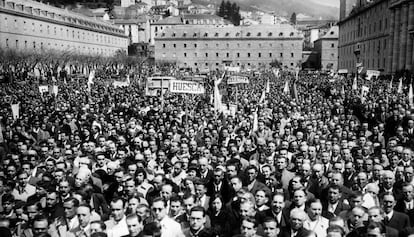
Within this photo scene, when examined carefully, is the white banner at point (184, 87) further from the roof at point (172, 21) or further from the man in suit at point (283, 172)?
the roof at point (172, 21)

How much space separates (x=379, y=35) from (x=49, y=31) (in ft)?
160

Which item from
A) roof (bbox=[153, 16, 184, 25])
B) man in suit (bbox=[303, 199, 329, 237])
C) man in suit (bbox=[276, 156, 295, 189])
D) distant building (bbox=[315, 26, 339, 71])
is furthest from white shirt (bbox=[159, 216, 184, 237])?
roof (bbox=[153, 16, 184, 25])

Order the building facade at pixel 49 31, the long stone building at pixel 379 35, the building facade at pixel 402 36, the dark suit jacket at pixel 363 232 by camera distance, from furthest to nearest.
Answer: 1. the building facade at pixel 49 31
2. the long stone building at pixel 379 35
3. the building facade at pixel 402 36
4. the dark suit jacket at pixel 363 232

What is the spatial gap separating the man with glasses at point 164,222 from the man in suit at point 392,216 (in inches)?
114

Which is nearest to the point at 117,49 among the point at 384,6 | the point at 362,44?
the point at 362,44

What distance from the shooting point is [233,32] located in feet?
332

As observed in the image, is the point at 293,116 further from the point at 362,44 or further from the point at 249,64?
the point at 249,64

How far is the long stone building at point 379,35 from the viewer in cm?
4653

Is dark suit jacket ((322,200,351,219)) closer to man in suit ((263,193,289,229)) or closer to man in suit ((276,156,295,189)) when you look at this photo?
man in suit ((263,193,289,229))

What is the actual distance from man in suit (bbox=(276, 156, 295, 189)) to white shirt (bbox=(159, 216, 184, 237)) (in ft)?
9.30

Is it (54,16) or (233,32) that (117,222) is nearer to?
(54,16)

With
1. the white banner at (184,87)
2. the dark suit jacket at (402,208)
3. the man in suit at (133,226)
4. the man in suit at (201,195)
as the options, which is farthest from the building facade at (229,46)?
the man in suit at (133,226)

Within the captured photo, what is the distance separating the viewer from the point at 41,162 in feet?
32.8

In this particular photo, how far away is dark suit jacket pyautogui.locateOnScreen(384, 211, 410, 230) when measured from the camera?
612 cm
